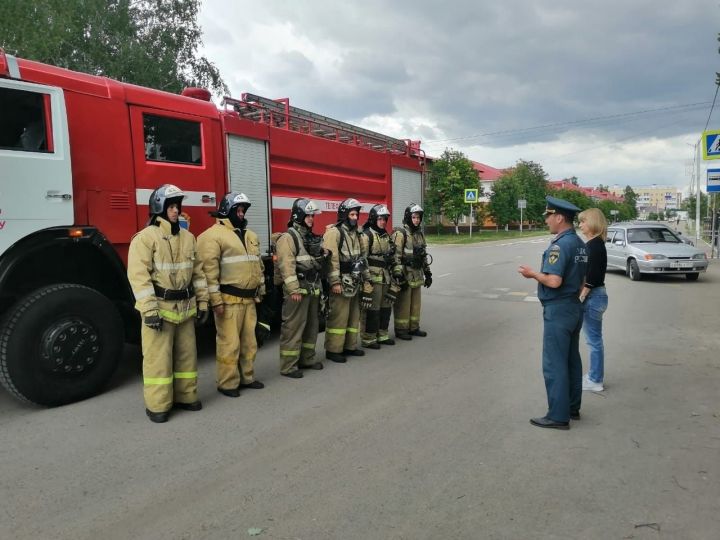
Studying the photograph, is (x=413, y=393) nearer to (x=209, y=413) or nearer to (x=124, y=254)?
(x=209, y=413)

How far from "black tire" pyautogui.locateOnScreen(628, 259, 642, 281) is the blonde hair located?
31.4ft

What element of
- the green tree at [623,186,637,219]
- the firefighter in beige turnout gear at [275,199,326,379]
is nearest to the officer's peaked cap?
the firefighter in beige turnout gear at [275,199,326,379]

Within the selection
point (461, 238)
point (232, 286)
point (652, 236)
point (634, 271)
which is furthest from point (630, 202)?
point (232, 286)

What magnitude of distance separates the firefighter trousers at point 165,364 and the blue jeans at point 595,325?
12.0ft

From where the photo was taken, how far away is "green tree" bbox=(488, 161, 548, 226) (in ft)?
175

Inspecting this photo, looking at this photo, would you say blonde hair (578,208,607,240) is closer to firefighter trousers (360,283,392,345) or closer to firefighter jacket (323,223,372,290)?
firefighter jacket (323,223,372,290)

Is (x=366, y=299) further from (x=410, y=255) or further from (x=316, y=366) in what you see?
(x=316, y=366)

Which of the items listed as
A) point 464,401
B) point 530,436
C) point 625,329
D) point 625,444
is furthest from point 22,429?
point 625,329

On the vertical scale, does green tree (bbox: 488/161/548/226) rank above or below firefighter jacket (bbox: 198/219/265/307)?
above

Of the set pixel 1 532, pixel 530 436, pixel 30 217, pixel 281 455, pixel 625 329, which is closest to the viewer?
pixel 1 532

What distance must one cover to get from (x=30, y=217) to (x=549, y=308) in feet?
13.6

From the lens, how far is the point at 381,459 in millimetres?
3574

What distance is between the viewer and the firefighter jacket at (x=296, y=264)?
5.50 metres

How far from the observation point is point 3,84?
410 cm
